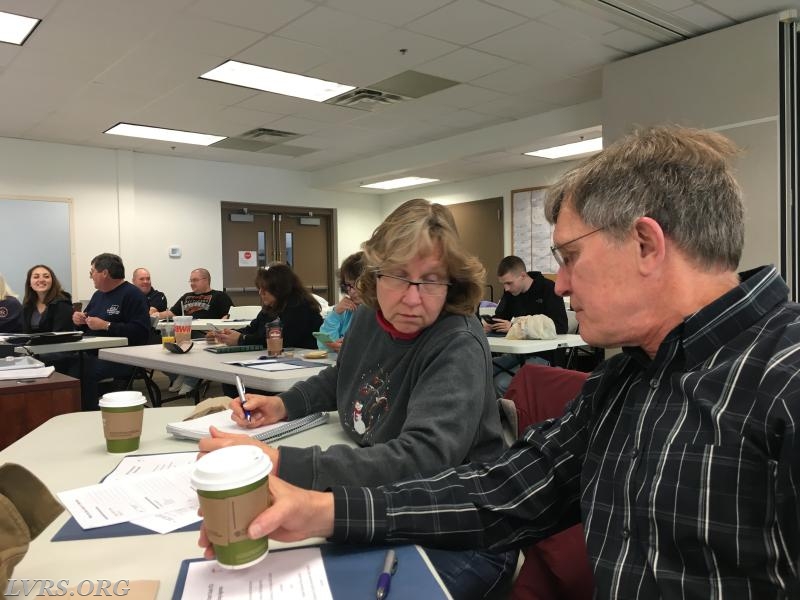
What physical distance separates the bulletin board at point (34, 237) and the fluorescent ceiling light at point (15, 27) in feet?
10.3

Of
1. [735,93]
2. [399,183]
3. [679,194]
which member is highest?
[399,183]

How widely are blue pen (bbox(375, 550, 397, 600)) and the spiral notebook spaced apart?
631 millimetres

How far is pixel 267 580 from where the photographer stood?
0.78 meters

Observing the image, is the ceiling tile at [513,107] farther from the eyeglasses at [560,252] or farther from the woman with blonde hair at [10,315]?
the eyeglasses at [560,252]

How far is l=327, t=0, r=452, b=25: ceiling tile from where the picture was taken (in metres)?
3.56

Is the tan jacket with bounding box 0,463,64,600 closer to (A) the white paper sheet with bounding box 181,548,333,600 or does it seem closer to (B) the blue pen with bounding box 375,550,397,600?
(A) the white paper sheet with bounding box 181,548,333,600

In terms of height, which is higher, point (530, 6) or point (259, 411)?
point (530, 6)

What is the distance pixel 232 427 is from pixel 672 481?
106 cm

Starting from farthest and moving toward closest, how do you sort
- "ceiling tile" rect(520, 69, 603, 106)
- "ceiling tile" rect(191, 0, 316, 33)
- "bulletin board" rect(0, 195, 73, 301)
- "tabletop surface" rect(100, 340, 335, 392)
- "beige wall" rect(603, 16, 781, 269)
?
"bulletin board" rect(0, 195, 73, 301)
"ceiling tile" rect(520, 69, 603, 106)
"beige wall" rect(603, 16, 781, 269)
"ceiling tile" rect(191, 0, 316, 33)
"tabletop surface" rect(100, 340, 335, 392)

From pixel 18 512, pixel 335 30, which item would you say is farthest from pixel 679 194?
pixel 335 30

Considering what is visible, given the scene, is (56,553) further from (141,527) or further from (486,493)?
(486,493)

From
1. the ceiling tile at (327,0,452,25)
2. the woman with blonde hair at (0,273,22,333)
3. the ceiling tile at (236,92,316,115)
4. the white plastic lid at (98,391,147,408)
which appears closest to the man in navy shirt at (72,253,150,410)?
the woman with blonde hair at (0,273,22,333)

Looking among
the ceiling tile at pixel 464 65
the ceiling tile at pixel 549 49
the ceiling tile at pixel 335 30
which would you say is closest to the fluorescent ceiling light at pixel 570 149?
the ceiling tile at pixel 549 49

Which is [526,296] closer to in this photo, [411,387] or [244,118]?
[244,118]
